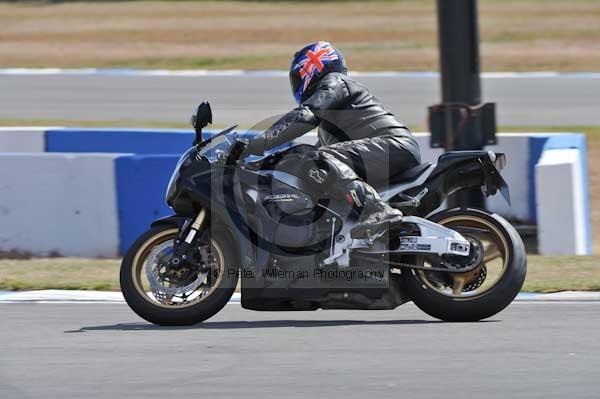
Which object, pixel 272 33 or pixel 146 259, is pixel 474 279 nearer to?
pixel 146 259

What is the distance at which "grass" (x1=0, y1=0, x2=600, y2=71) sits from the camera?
79.2 ft

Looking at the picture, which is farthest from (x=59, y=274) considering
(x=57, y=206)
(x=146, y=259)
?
(x=146, y=259)

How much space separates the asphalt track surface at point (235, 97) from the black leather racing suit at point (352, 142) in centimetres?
1023

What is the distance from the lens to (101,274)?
349 inches

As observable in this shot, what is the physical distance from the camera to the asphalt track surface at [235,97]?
717 inches

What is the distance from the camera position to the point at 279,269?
6.63 meters

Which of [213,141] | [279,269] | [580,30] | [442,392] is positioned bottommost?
[442,392]

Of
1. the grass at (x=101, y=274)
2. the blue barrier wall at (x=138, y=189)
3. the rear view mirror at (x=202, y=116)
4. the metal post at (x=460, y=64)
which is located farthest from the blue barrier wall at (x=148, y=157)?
the rear view mirror at (x=202, y=116)

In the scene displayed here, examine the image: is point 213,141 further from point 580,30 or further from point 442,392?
point 580,30

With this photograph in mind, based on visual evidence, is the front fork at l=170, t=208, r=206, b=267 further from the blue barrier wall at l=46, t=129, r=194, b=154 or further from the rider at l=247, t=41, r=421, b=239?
the blue barrier wall at l=46, t=129, r=194, b=154

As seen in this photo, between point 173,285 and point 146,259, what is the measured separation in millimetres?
212

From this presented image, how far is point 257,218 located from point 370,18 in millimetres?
26138

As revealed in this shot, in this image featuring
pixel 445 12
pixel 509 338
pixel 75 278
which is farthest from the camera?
pixel 445 12

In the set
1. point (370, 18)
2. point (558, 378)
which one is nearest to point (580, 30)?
point (370, 18)
